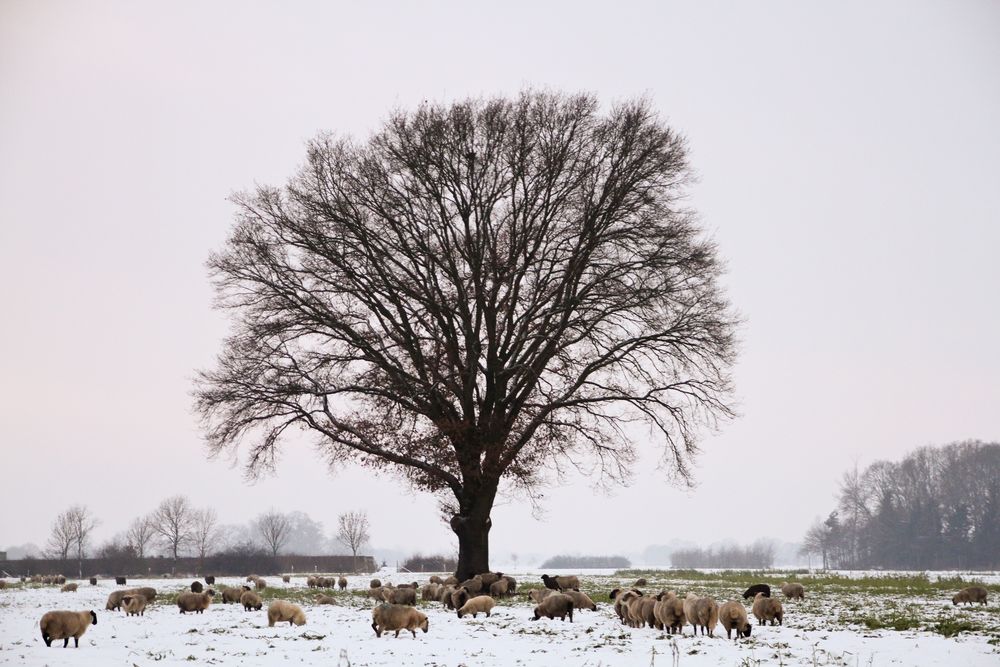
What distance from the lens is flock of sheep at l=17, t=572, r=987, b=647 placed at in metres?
12.5

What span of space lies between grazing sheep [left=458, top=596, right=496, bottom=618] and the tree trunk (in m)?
7.16

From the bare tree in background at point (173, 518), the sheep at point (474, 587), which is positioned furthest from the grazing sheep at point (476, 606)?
the bare tree in background at point (173, 518)

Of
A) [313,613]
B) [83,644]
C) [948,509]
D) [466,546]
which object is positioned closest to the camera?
[83,644]

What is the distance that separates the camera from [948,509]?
312 ft

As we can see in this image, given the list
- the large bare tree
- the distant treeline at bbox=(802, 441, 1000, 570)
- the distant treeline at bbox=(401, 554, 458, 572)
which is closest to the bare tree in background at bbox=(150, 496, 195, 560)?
the distant treeline at bbox=(401, 554, 458, 572)

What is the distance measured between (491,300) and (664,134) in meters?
7.35

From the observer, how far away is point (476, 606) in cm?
1614

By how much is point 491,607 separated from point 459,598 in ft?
4.88

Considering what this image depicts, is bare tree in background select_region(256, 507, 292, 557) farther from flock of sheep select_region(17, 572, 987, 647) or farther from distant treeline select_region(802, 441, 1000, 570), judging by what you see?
distant treeline select_region(802, 441, 1000, 570)

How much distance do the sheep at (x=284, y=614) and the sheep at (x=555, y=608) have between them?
440cm

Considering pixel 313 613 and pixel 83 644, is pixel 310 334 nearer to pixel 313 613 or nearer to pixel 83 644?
pixel 313 613

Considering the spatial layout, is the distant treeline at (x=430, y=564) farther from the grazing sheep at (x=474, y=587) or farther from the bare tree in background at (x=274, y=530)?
the grazing sheep at (x=474, y=587)

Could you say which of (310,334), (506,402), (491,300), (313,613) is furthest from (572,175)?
(313,613)

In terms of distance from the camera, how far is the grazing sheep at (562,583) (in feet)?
69.3
